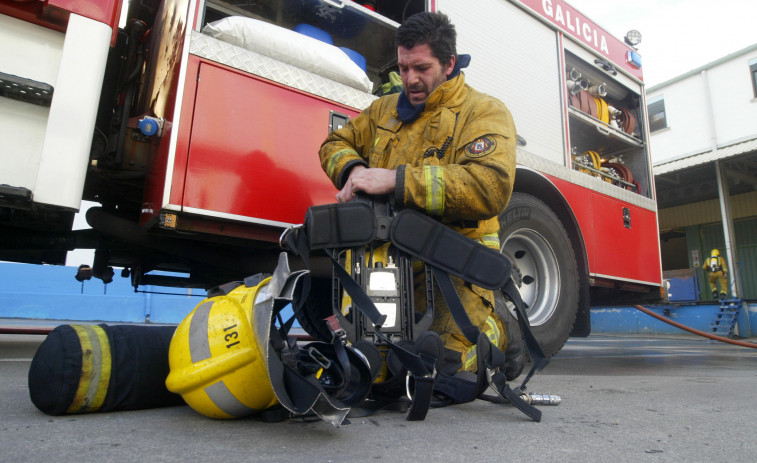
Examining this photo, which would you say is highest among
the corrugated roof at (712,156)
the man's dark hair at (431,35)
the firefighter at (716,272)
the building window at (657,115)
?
the building window at (657,115)

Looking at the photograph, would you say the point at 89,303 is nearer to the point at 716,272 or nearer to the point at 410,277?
the point at 410,277

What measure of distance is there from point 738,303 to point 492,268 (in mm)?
10077

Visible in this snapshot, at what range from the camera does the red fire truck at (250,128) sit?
5.97 feet

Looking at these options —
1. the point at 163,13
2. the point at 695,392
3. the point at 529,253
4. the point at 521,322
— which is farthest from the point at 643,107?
the point at 163,13

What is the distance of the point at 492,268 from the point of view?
1.55 m

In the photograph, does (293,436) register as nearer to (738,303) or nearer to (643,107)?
(643,107)

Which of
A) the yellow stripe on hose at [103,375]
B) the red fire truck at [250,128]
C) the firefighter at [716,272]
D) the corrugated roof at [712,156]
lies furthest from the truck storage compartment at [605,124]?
the firefighter at [716,272]

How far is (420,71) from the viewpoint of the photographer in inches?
72.4

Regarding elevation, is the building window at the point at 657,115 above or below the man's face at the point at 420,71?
above

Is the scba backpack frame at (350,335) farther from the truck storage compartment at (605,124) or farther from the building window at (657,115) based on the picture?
the building window at (657,115)

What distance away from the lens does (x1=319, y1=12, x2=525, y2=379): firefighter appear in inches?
61.4

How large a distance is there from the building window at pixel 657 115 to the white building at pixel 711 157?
0.09ft

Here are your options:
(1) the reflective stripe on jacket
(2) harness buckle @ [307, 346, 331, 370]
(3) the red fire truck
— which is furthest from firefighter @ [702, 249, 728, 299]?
(2) harness buckle @ [307, 346, 331, 370]

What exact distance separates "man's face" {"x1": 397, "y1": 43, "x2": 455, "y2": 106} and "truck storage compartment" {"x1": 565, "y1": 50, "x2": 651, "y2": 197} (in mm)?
2176
